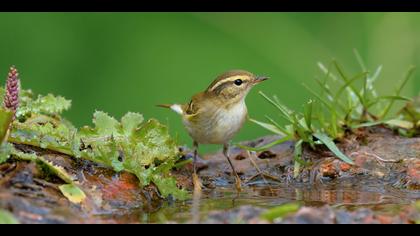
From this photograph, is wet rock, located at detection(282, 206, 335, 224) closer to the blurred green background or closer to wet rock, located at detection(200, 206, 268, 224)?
wet rock, located at detection(200, 206, 268, 224)

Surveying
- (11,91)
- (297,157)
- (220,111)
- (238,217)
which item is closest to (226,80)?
(220,111)

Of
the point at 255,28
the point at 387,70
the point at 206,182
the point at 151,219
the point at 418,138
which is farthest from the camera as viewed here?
the point at 255,28

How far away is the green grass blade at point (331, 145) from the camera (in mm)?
5215

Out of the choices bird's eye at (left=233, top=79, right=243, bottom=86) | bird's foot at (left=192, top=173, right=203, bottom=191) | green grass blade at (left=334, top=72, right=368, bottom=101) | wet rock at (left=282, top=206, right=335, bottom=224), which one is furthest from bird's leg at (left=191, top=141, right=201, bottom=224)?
green grass blade at (left=334, top=72, right=368, bottom=101)

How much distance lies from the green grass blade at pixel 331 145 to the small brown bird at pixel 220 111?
2.24 ft

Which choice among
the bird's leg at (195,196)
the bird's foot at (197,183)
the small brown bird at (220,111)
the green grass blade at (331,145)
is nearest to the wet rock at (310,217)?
the bird's leg at (195,196)

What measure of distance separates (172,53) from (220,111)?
143 inches

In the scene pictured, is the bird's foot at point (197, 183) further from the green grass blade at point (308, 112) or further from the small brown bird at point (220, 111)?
the green grass blade at point (308, 112)

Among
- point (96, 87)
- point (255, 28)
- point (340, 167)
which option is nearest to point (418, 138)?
point (340, 167)

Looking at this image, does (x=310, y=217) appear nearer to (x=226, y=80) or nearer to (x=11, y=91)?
(x=11, y=91)

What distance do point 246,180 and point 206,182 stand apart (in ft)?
0.95

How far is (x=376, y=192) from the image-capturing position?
4871mm

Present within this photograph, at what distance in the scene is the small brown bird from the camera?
581 cm
